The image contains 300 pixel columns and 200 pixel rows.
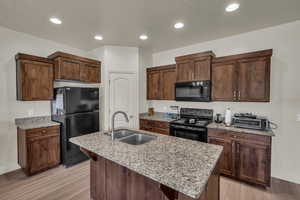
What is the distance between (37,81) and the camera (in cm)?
298

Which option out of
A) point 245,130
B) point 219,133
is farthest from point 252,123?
point 219,133

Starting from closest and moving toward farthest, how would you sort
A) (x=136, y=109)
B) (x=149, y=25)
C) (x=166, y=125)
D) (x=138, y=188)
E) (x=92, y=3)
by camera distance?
1. (x=138, y=188)
2. (x=92, y=3)
3. (x=149, y=25)
4. (x=166, y=125)
5. (x=136, y=109)

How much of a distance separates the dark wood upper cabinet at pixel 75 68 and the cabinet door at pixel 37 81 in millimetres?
181

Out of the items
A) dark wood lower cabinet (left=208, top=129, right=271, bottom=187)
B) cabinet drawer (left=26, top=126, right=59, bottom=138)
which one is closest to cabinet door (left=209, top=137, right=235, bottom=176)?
dark wood lower cabinet (left=208, top=129, right=271, bottom=187)

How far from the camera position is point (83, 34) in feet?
10.1

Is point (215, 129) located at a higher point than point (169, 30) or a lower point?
lower

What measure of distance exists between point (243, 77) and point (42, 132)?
4.14m

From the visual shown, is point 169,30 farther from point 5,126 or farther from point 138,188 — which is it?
point 5,126

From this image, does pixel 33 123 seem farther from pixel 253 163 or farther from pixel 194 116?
pixel 253 163

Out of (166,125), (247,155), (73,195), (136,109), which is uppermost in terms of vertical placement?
(136,109)

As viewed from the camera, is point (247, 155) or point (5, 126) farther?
point (5, 126)

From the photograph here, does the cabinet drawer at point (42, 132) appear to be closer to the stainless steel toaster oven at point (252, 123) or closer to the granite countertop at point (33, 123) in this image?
the granite countertop at point (33, 123)

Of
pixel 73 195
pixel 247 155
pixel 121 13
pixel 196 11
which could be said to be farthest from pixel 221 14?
pixel 73 195

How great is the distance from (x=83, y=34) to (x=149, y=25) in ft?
4.89
